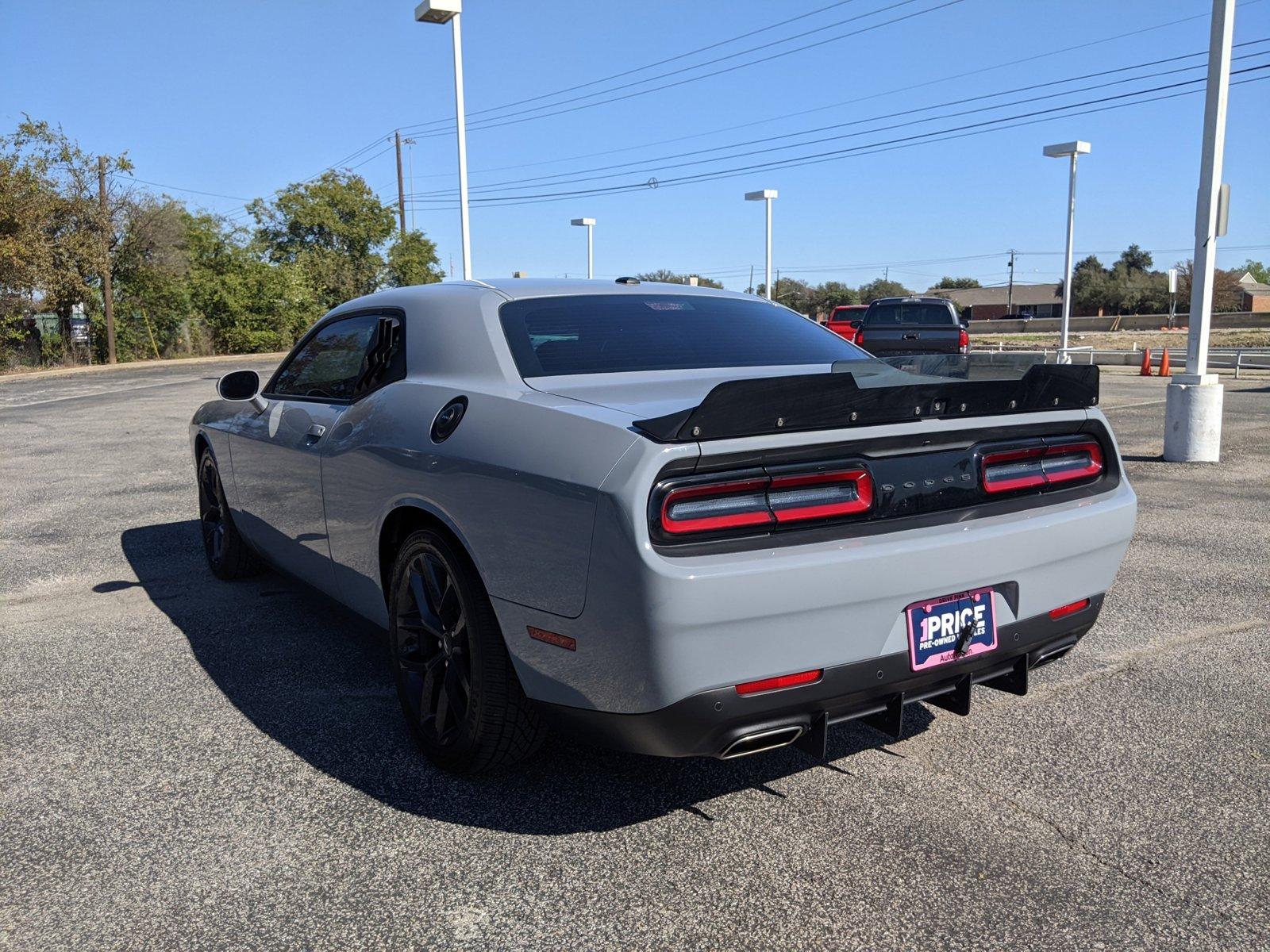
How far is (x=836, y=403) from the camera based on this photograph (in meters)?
2.57

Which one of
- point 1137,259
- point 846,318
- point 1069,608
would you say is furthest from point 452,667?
point 1137,259

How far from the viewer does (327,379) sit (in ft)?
13.9

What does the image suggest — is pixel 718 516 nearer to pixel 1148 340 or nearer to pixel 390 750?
pixel 390 750

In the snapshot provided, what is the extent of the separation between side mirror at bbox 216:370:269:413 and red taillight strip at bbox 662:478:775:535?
9.92 ft

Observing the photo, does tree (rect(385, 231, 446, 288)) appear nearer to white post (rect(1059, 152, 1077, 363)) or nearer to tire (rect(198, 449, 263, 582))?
white post (rect(1059, 152, 1077, 363))

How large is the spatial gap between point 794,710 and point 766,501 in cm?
52

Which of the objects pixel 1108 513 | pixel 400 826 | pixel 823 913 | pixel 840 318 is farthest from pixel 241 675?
pixel 840 318

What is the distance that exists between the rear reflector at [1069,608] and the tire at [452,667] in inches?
59.2

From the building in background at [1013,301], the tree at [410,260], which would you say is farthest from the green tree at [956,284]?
the tree at [410,260]

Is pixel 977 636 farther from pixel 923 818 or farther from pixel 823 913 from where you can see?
pixel 823 913

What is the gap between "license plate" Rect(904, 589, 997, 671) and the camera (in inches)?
105

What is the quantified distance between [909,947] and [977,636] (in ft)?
2.70

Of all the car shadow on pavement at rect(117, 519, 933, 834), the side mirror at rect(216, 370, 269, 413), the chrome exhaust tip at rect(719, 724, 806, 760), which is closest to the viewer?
the chrome exhaust tip at rect(719, 724, 806, 760)

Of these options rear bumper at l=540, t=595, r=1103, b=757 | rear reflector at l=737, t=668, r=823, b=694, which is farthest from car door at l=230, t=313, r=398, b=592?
rear reflector at l=737, t=668, r=823, b=694
